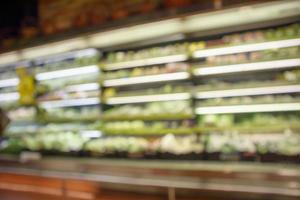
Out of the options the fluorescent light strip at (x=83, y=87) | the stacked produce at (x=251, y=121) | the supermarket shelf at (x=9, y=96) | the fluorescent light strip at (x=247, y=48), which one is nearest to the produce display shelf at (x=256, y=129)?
the stacked produce at (x=251, y=121)

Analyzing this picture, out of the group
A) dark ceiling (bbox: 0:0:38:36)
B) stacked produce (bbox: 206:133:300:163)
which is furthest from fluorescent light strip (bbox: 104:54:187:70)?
dark ceiling (bbox: 0:0:38:36)

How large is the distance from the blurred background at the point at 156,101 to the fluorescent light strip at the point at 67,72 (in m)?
0.02

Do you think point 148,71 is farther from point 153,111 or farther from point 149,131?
point 149,131

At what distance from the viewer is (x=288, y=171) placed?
8.36ft

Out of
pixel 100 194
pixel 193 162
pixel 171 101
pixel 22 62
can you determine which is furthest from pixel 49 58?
pixel 193 162

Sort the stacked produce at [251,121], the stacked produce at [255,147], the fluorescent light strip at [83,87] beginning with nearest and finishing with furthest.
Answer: the stacked produce at [255,147], the stacked produce at [251,121], the fluorescent light strip at [83,87]

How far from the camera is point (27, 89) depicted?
A: 4.70 metres

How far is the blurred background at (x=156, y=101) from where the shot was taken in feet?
9.52

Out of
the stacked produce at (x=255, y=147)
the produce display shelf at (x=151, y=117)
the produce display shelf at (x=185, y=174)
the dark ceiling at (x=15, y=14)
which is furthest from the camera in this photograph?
the dark ceiling at (x=15, y=14)

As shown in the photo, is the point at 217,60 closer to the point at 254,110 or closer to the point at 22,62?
the point at 254,110

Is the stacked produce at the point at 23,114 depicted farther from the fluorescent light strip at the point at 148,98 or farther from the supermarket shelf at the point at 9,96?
the fluorescent light strip at the point at 148,98

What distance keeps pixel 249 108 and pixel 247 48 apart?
65cm

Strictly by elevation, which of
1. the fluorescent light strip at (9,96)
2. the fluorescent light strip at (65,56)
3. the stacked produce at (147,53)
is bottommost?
the fluorescent light strip at (9,96)

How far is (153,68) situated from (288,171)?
2057 mm
